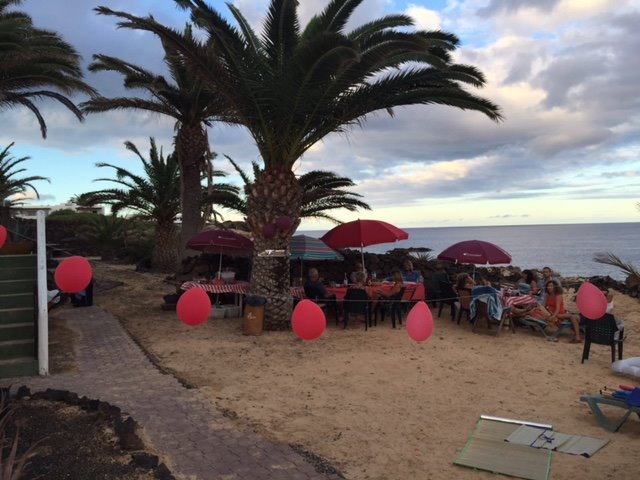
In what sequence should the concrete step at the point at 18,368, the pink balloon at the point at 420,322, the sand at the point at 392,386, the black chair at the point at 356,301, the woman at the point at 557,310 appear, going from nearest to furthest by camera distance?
the sand at the point at 392,386, the pink balloon at the point at 420,322, the concrete step at the point at 18,368, the woman at the point at 557,310, the black chair at the point at 356,301

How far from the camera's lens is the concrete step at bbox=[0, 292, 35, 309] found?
7211 mm

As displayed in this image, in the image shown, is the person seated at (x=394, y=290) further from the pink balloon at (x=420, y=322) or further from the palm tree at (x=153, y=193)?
the palm tree at (x=153, y=193)

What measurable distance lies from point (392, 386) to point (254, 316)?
360 centimetres

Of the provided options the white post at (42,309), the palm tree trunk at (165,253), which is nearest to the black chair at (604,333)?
the white post at (42,309)

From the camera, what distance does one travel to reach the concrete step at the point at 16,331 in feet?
22.8

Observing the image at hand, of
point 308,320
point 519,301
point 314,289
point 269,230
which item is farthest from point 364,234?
point 308,320

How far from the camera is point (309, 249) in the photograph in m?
10.9

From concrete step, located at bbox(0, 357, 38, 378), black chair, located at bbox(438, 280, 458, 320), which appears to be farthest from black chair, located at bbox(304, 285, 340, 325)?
concrete step, located at bbox(0, 357, 38, 378)

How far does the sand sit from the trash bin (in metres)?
0.22

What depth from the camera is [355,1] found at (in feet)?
28.5

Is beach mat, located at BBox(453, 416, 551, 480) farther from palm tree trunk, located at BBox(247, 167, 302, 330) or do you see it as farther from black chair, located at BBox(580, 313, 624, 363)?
palm tree trunk, located at BBox(247, 167, 302, 330)

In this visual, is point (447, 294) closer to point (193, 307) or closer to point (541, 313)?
point (541, 313)

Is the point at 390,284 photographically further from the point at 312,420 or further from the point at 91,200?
the point at 91,200

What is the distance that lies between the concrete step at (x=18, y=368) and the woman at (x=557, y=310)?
8.90 meters
